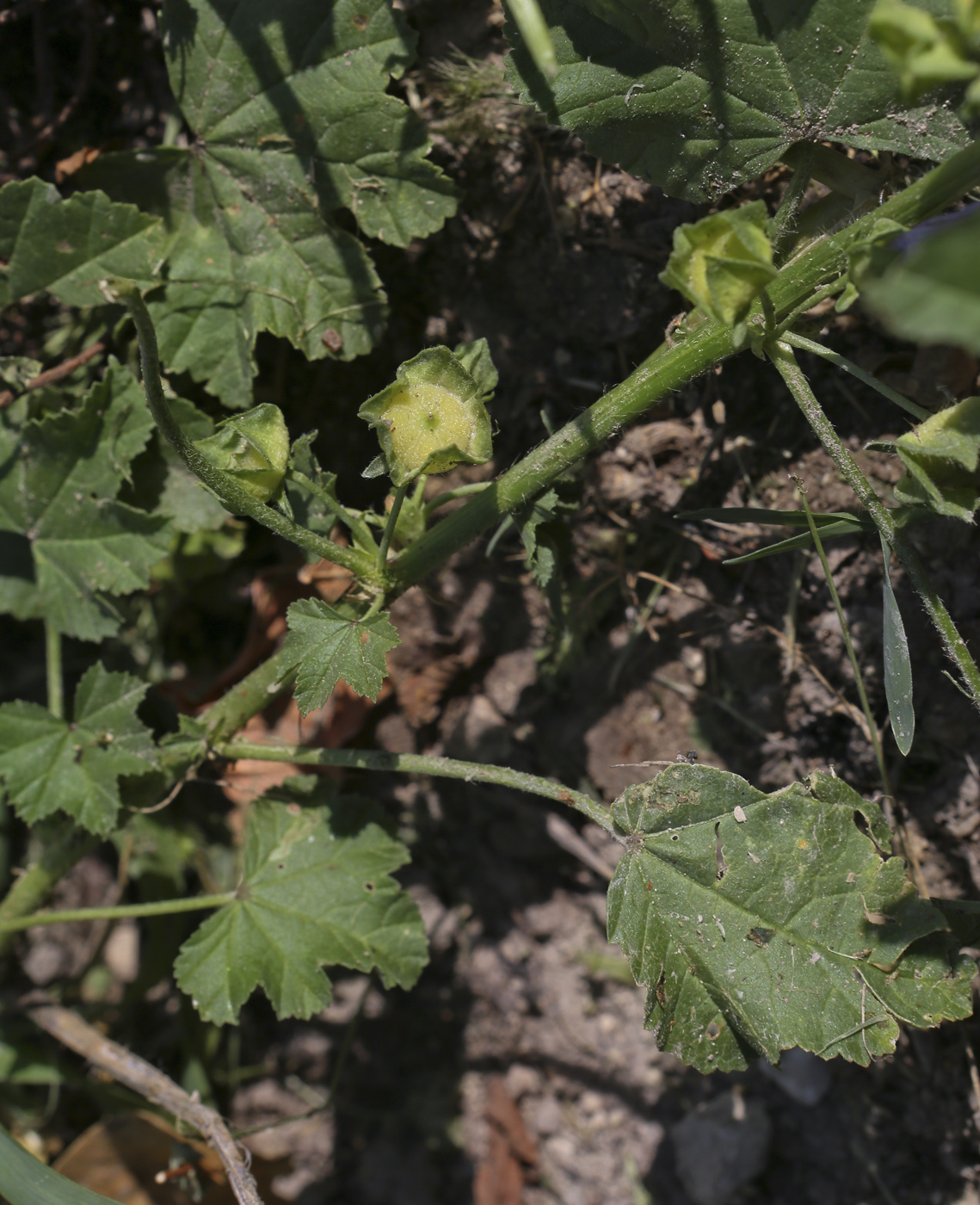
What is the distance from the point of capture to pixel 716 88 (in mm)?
1566

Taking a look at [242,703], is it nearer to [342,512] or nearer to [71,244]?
[342,512]

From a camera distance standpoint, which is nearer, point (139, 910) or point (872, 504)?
point (872, 504)

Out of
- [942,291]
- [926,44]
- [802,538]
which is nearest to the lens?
[942,291]

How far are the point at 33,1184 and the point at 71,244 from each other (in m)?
2.04

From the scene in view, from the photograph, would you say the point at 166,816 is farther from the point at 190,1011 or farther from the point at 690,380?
the point at 690,380

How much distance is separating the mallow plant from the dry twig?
0.35 metres

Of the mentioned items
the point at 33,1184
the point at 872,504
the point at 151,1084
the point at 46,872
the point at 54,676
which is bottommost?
the point at 151,1084

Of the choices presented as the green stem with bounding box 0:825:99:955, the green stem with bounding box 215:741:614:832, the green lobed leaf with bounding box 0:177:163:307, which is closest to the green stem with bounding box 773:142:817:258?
the green stem with bounding box 215:741:614:832

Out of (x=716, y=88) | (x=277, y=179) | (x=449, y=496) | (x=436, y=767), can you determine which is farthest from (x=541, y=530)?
(x=277, y=179)

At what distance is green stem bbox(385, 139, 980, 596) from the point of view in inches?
52.9

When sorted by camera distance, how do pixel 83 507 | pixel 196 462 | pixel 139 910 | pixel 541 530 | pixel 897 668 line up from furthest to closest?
pixel 83 507 < pixel 139 910 < pixel 541 530 < pixel 897 668 < pixel 196 462

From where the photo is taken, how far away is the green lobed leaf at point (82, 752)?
1.98 meters

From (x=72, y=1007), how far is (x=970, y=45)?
10.6 ft

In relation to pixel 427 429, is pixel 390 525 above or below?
below
